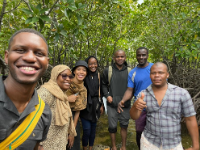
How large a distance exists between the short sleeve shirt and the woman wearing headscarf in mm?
718

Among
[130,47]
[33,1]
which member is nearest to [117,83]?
[33,1]

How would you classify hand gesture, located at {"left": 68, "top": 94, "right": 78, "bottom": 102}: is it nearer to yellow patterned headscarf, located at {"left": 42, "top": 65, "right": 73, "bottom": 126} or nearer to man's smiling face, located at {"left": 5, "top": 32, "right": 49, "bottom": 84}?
yellow patterned headscarf, located at {"left": 42, "top": 65, "right": 73, "bottom": 126}

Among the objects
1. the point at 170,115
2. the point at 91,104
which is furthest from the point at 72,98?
the point at 170,115

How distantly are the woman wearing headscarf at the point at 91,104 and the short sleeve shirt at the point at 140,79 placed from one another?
0.72 m

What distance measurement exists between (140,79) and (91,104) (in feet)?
3.52

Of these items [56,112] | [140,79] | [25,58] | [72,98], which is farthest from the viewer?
[140,79]

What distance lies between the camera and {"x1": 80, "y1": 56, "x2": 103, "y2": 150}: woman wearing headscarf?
283cm

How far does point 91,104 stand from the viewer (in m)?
2.89

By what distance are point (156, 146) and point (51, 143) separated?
1.32 metres

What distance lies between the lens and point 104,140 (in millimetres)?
4016

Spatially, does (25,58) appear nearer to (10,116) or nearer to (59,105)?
(10,116)

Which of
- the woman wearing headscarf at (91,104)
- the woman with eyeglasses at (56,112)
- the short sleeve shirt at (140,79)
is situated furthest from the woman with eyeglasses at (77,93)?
the short sleeve shirt at (140,79)

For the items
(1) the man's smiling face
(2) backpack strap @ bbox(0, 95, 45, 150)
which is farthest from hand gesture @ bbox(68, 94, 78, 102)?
(1) the man's smiling face

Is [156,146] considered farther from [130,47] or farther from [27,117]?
[130,47]
